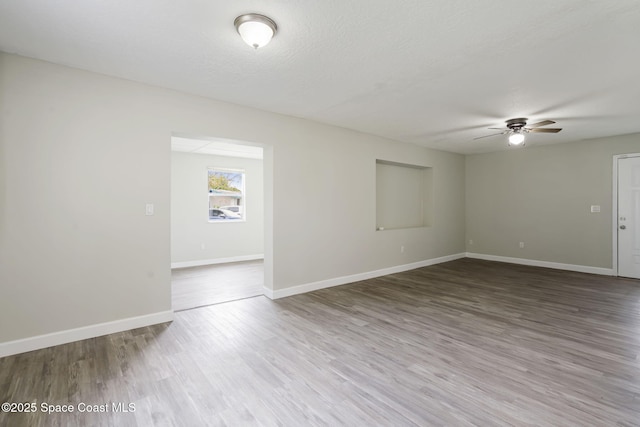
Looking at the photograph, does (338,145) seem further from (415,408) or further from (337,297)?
(415,408)

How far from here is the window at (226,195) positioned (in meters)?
6.97

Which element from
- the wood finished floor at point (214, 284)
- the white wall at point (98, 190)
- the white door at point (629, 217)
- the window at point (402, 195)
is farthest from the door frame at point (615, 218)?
the wood finished floor at point (214, 284)

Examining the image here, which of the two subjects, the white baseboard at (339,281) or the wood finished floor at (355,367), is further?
the white baseboard at (339,281)

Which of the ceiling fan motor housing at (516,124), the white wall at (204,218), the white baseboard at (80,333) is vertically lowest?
the white baseboard at (80,333)

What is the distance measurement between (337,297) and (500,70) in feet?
10.7

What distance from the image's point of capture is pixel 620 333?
2996 mm

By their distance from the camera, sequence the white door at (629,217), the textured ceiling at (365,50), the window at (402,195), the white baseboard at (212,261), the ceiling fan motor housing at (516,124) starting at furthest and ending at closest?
1. the white baseboard at (212,261)
2. the window at (402,195)
3. the white door at (629,217)
4. the ceiling fan motor housing at (516,124)
5. the textured ceiling at (365,50)

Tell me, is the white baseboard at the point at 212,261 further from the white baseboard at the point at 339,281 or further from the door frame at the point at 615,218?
the door frame at the point at 615,218

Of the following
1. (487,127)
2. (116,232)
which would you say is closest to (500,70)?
(487,127)

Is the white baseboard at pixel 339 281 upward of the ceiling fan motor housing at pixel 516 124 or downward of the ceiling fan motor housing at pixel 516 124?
downward

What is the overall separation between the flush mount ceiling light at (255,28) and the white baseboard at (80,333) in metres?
2.94

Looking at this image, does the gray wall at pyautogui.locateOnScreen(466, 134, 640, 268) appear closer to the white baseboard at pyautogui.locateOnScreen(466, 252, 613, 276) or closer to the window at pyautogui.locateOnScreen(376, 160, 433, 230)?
the white baseboard at pyautogui.locateOnScreen(466, 252, 613, 276)

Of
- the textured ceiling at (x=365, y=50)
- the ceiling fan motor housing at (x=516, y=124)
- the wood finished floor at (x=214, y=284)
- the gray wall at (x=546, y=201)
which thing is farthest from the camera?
the gray wall at (x=546, y=201)

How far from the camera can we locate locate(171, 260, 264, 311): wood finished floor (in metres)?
4.15
